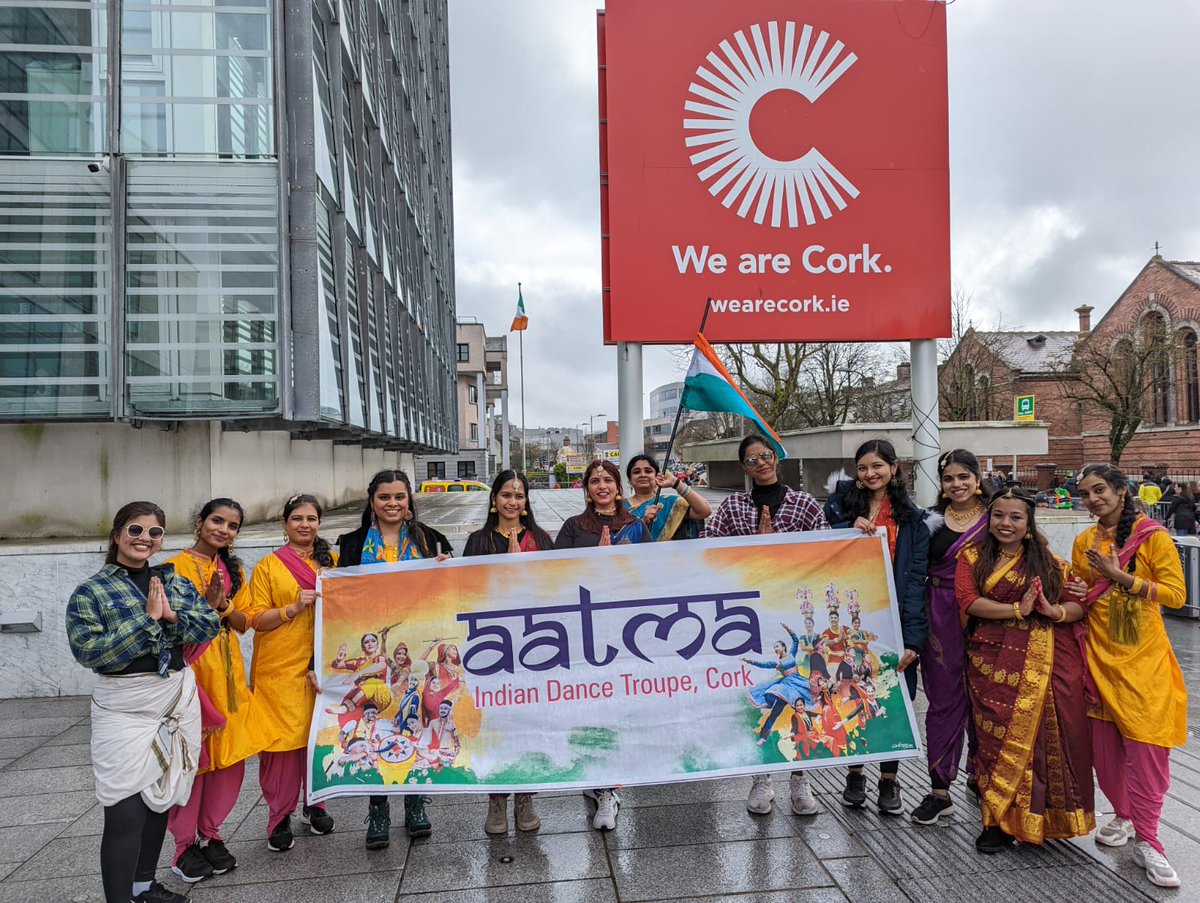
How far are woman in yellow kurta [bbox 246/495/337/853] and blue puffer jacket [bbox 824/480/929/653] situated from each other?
2.83m

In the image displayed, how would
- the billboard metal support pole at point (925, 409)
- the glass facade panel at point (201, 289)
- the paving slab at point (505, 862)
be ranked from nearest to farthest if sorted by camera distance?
the paving slab at point (505, 862)
the glass facade panel at point (201, 289)
the billboard metal support pole at point (925, 409)

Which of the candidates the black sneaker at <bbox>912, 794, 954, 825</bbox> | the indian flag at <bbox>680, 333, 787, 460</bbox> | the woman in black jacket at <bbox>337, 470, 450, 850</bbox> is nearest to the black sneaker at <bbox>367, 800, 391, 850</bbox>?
the woman in black jacket at <bbox>337, 470, 450, 850</bbox>

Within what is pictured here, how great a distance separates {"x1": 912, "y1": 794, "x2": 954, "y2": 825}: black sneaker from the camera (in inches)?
146

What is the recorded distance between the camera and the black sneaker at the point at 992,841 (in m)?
3.39

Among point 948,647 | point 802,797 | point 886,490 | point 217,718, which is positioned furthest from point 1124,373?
point 217,718

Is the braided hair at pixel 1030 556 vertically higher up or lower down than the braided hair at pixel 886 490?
lower down

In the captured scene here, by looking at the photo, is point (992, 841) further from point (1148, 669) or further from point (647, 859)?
point (647, 859)

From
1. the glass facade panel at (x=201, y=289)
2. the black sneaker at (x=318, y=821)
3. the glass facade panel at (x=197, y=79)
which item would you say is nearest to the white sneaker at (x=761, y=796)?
the black sneaker at (x=318, y=821)

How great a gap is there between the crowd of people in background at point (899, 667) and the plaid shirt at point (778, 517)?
207 mm

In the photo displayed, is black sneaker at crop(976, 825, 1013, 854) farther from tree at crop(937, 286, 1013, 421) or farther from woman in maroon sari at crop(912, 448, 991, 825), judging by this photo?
tree at crop(937, 286, 1013, 421)

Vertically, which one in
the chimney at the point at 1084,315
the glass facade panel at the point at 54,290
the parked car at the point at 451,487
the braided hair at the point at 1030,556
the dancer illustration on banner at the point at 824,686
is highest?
the chimney at the point at 1084,315

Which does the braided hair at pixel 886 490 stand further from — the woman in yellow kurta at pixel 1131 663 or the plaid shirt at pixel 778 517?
the woman in yellow kurta at pixel 1131 663

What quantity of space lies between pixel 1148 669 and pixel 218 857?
4147 mm

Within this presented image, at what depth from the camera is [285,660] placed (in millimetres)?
3605
